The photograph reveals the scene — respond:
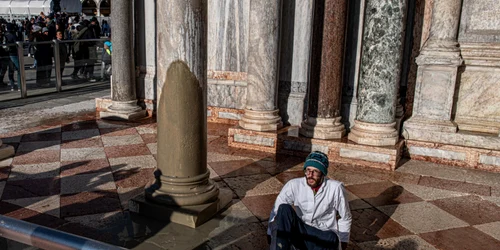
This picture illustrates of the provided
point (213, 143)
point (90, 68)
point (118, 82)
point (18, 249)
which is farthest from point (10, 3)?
point (18, 249)

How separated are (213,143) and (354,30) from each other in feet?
9.54

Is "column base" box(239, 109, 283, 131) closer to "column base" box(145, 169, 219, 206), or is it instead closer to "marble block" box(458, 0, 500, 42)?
"column base" box(145, 169, 219, 206)

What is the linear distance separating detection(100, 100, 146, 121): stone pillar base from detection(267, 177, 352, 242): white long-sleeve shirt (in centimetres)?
601

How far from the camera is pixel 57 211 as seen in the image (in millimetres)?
4699

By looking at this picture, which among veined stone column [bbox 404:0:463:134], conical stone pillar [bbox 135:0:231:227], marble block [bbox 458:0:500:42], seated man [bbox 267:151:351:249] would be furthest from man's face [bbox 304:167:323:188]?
marble block [bbox 458:0:500:42]

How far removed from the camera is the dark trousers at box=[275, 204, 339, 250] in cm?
337

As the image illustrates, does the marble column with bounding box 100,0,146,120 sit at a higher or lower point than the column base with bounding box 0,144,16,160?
higher

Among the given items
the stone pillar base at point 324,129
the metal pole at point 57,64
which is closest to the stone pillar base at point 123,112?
the metal pole at point 57,64

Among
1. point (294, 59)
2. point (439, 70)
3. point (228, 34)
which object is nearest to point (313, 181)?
point (439, 70)

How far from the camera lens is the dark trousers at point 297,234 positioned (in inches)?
132

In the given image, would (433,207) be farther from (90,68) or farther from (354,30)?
(90,68)

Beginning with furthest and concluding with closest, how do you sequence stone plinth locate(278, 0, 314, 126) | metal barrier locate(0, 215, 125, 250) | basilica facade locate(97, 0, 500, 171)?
1. stone plinth locate(278, 0, 314, 126)
2. basilica facade locate(97, 0, 500, 171)
3. metal barrier locate(0, 215, 125, 250)

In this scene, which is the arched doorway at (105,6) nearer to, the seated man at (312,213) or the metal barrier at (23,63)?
the metal barrier at (23,63)

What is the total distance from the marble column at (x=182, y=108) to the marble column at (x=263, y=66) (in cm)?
284
